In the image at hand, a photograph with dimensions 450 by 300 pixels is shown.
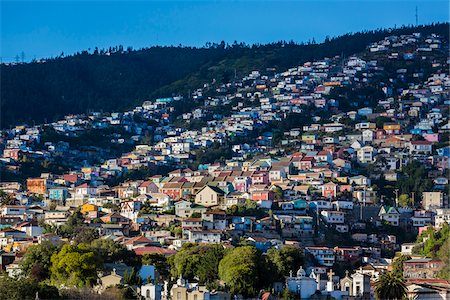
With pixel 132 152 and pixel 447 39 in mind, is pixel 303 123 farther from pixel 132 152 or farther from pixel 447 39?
pixel 447 39

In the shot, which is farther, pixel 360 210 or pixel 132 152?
pixel 132 152

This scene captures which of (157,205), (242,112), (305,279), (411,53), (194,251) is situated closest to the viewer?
(305,279)

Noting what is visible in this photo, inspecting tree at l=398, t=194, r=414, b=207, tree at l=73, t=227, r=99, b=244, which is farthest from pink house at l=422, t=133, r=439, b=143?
tree at l=73, t=227, r=99, b=244

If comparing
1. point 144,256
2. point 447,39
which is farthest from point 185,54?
point 144,256

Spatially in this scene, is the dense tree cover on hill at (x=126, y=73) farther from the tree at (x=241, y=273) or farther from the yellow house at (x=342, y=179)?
the tree at (x=241, y=273)

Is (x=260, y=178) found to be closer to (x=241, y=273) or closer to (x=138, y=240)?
(x=138, y=240)

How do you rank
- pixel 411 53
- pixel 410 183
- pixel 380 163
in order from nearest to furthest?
pixel 410 183, pixel 380 163, pixel 411 53

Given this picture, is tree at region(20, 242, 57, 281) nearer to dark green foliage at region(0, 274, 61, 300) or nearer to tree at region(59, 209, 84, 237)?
dark green foliage at region(0, 274, 61, 300)

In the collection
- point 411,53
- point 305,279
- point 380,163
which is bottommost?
point 305,279
